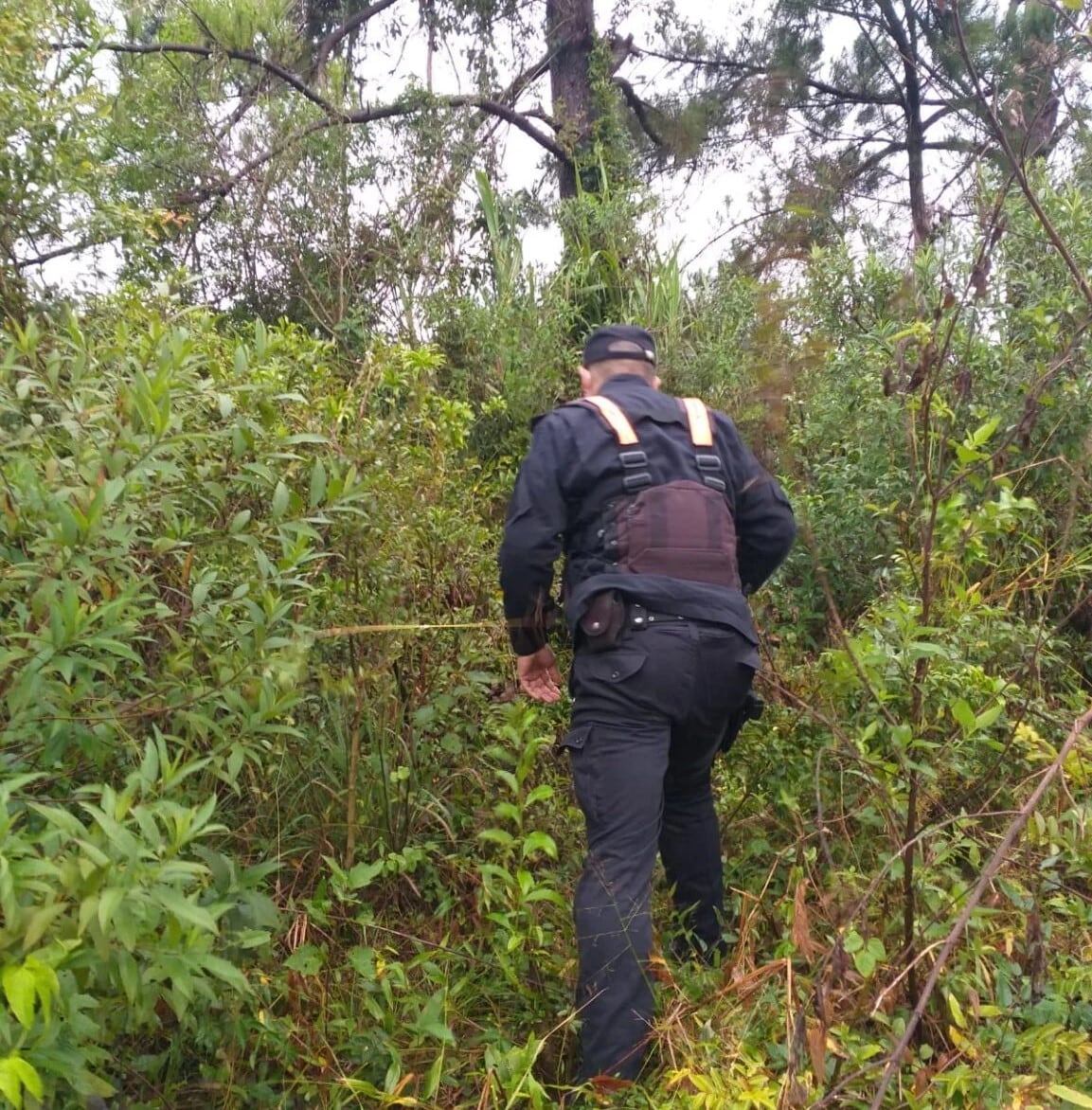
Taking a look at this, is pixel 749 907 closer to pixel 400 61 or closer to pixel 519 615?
pixel 519 615

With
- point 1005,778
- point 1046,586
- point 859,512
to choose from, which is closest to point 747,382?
point 859,512

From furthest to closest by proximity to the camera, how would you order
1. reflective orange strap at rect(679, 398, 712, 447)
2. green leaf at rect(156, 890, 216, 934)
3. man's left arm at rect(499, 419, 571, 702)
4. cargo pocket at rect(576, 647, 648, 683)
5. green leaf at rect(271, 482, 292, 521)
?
reflective orange strap at rect(679, 398, 712, 447) < man's left arm at rect(499, 419, 571, 702) < cargo pocket at rect(576, 647, 648, 683) < green leaf at rect(271, 482, 292, 521) < green leaf at rect(156, 890, 216, 934)

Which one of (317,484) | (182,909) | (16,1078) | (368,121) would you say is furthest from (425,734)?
(368,121)

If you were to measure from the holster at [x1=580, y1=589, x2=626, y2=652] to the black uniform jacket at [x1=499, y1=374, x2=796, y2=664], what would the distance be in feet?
0.07

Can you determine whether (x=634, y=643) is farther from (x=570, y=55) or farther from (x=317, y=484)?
(x=570, y=55)

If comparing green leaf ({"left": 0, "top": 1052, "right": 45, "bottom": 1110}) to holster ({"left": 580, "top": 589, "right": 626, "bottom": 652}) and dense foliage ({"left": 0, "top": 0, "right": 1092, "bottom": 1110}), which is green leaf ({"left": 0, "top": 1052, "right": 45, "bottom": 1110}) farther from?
holster ({"left": 580, "top": 589, "right": 626, "bottom": 652})

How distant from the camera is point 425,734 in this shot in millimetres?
3441

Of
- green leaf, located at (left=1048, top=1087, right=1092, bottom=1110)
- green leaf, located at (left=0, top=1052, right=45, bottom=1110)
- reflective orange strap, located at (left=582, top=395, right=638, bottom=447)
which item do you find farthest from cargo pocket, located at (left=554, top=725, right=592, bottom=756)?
green leaf, located at (left=0, top=1052, right=45, bottom=1110)

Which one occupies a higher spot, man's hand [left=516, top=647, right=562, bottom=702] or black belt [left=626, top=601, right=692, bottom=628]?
black belt [left=626, top=601, right=692, bottom=628]

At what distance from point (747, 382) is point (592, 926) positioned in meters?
4.18

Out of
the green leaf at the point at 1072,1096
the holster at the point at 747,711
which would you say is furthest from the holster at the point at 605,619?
the green leaf at the point at 1072,1096

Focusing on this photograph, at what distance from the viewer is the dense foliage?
1.91 meters

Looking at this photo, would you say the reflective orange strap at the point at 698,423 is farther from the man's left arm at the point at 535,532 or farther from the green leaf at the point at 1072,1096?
the green leaf at the point at 1072,1096

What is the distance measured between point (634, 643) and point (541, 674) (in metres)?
0.48
